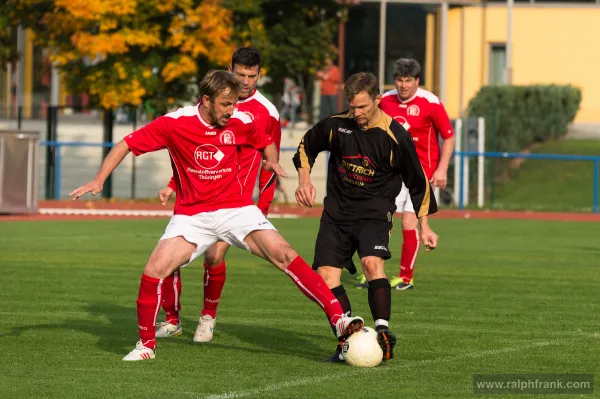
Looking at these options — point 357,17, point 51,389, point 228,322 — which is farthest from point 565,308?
point 357,17

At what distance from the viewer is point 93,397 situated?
742cm

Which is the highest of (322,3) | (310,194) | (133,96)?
(322,3)

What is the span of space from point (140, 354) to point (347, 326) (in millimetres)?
1345

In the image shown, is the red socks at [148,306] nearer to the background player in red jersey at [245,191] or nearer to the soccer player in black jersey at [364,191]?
A: the background player in red jersey at [245,191]

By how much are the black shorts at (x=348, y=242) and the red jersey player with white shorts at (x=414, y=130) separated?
411cm

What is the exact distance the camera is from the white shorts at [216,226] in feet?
29.0

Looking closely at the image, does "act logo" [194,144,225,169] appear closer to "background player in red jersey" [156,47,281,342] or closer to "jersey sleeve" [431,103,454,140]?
"background player in red jersey" [156,47,281,342]

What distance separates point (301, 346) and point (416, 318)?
5.91 feet

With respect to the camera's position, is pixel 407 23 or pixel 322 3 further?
pixel 407 23

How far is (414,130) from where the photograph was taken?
13.6m

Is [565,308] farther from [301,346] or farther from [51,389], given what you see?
[51,389]

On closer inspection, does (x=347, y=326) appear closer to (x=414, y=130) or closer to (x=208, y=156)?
(x=208, y=156)

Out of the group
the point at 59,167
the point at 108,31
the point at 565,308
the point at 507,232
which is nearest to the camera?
the point at 565,308

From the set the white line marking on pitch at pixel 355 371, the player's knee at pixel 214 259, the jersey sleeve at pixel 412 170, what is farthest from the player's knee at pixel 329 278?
the player's knee at pixel 214 259
